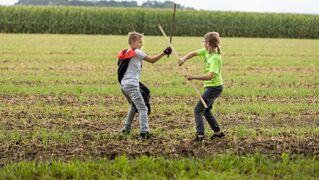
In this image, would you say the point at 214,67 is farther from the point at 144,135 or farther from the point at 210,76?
the point at 144,135

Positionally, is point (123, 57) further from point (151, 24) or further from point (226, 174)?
point (151, 24)

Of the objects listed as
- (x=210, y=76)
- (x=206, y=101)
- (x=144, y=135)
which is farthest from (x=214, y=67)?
(x=144, y=135)

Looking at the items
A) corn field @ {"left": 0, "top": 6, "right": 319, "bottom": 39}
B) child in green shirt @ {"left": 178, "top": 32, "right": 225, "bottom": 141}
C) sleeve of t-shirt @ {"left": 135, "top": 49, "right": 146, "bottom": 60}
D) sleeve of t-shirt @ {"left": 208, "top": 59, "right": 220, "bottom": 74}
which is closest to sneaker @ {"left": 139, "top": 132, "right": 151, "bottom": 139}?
child in green shirt @ {"left": 178, "top": 32, "right": 225, "bottom": 141}

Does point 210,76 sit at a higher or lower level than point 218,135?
higher

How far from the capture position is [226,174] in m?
7.67

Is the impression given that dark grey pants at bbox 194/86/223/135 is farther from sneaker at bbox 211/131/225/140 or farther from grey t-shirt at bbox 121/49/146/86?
grey t-shirt at bbox 121/49/146/86

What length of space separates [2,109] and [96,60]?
42.3ft

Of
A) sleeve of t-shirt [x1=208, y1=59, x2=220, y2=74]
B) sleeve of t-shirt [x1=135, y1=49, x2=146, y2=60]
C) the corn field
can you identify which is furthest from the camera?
the corn field

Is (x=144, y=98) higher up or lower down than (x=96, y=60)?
lower down

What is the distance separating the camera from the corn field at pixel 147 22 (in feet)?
189

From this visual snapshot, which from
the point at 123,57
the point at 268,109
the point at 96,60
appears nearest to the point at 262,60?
the point at 96,60

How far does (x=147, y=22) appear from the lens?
5909cm

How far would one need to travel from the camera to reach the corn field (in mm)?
57500

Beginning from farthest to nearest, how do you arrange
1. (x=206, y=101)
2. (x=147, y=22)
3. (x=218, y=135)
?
(x=147, y=22)
(x=218, y=135)
(x=206, y=101)
